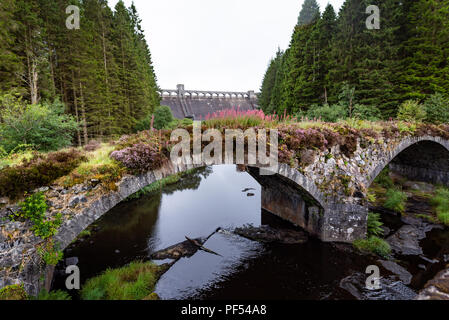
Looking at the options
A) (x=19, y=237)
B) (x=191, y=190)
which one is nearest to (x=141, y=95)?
(x=191, y=190)

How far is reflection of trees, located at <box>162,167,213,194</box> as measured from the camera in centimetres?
1799

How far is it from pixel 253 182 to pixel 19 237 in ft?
54.8

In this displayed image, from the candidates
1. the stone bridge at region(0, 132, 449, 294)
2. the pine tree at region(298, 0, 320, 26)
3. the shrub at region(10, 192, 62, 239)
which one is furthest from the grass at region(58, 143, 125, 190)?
the pine tree at region(298, 0, 320, 26)

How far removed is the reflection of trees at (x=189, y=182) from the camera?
17987 millimetres

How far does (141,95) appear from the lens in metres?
24.1

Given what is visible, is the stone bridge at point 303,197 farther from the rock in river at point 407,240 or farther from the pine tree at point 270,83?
the pine tree at point 270,83

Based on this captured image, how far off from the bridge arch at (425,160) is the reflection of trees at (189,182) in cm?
1513

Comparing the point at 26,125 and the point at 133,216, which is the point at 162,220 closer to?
the point at 133,216

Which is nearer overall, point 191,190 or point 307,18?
point 191,190

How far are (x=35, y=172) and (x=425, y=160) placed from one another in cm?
2239

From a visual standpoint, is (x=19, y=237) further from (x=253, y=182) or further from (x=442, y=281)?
(x=253, y=182)

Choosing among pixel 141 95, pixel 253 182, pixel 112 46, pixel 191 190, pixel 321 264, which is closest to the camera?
pixel 321 264

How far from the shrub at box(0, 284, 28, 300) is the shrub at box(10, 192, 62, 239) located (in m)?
0.93

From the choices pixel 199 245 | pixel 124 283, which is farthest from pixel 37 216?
pixel 199 245
